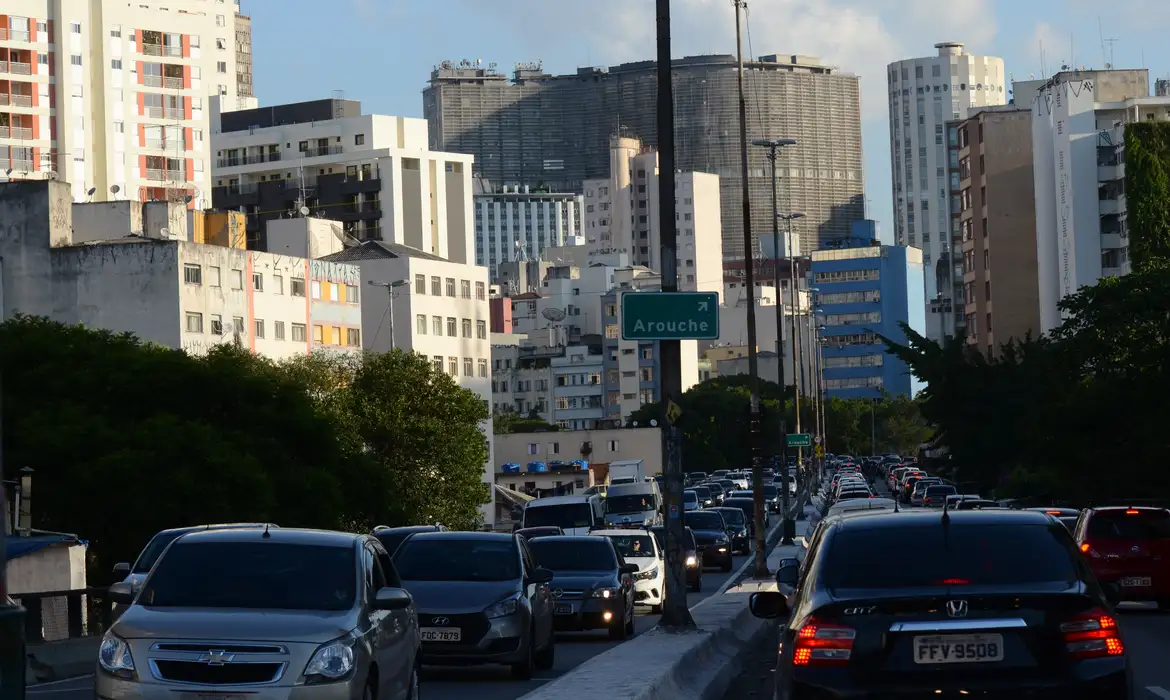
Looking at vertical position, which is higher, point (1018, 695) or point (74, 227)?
point (74, 227)

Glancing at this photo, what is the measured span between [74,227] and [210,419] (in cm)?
5518

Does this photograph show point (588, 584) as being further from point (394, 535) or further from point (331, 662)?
point (331, 662)

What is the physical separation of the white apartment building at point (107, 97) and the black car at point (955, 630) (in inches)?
4905

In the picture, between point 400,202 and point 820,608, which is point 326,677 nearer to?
point 820,608

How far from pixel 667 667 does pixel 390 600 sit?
3.86 m

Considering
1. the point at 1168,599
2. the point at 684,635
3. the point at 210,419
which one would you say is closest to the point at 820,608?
the point at 684,635

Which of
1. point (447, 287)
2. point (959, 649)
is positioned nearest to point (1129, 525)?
point (959, 649)

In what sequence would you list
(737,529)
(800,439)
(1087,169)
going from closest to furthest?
(737,529), (800,439), (1087,169)

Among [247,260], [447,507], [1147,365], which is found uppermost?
[247,260]

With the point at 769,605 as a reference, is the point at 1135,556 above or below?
below

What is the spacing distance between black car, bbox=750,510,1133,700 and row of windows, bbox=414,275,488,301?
12148 centimetres

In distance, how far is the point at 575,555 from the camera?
92.4 ft

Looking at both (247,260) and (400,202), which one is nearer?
(247,260)

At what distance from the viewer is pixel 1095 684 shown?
9.18 m
